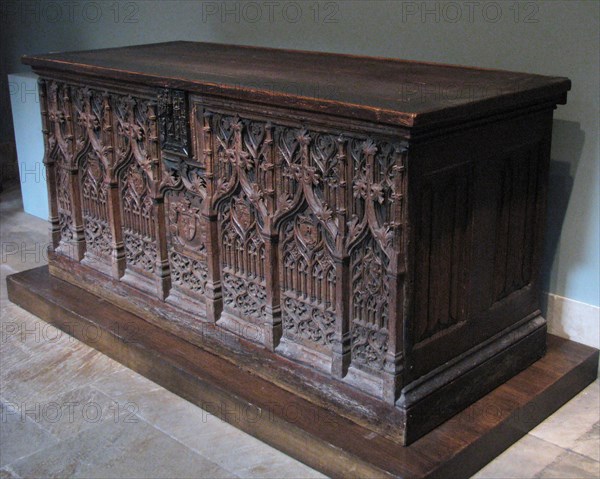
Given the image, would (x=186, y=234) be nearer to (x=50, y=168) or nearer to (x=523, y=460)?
(x=50, y=168)

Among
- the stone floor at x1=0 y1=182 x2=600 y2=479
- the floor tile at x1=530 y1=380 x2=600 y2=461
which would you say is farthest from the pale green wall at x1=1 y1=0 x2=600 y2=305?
the stone floor at x1=0 y1=182 x2=600 y2=479

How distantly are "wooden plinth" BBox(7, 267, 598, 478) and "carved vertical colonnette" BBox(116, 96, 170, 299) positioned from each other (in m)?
0.19

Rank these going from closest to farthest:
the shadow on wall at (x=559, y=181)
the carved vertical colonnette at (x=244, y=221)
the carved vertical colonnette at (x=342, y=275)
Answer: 1. the carved vertical colonnette at (x=342, y=275)
2. the carved vertical colonnette at (x=244, y=221)
3. the shadow on wall at (x=559, y=181)

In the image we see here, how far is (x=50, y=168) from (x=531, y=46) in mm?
1808

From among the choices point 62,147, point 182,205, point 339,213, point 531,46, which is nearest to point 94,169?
point 62,147

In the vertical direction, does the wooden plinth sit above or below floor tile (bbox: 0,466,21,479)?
above

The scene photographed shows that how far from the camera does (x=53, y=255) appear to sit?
3.50 m

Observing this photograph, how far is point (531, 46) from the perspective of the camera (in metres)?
2.80

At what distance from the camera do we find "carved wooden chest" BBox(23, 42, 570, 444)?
2.26 metres

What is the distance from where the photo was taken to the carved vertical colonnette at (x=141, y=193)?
9.56 ft

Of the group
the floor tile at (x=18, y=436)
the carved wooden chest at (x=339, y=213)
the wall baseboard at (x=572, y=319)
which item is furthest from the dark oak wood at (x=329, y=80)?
the floor tile at (x=18, y=436)

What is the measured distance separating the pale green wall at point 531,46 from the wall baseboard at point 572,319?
0.03 meters

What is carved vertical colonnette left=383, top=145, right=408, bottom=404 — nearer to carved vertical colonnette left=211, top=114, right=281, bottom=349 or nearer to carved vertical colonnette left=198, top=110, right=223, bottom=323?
carved vertical colonnette left=211, top=114, right=281, bottom=349

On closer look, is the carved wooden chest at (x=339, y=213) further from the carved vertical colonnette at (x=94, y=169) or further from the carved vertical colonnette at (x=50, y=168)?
the carved vertical colonnette at (x=50, y=168)
